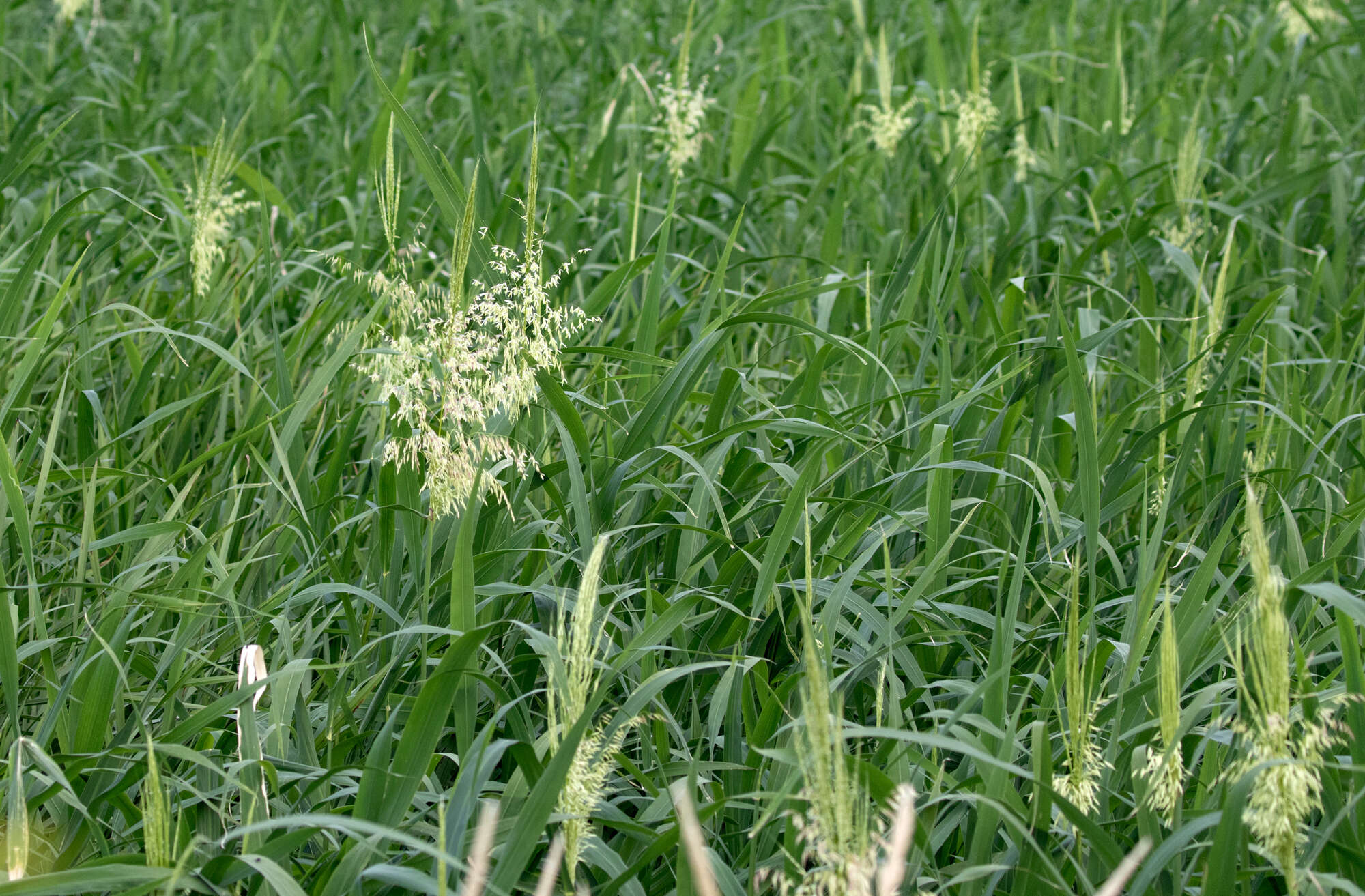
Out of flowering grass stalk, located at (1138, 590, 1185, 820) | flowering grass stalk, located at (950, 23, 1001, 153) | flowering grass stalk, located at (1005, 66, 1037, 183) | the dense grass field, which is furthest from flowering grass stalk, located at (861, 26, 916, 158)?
flowering grass stalk, located at (1138, 590, 1185, 820)

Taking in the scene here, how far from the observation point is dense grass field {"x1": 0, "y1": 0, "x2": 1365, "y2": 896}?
116 cm

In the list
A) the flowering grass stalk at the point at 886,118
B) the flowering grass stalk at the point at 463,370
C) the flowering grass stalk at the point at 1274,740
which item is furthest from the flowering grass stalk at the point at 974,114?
the flowering grass stalk at the point at 1274,740

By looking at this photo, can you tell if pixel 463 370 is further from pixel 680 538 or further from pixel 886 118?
pixel 886 118

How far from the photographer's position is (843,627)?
5.06ft

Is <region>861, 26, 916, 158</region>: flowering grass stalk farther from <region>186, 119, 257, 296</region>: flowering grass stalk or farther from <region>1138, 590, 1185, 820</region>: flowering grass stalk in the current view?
<region>1138, 590, 1185, 820</region>: flowering grass stalk

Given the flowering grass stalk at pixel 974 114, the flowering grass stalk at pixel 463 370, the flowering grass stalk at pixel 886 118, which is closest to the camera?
the flowering grass stalk at pixel 463 370

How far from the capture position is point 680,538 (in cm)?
169

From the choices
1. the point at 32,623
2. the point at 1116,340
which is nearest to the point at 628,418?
the point at 32,623

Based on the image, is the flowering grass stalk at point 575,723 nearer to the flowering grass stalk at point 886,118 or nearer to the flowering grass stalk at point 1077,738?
the flowering grass stalk at point 1077,738

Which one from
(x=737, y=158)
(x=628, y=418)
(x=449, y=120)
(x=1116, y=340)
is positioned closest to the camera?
(x=628, y=418)

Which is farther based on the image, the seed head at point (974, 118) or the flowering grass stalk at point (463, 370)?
the seed head at point (974, 118)

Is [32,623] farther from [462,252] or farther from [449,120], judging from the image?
[449,120]

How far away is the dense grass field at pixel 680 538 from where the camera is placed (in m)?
1.16

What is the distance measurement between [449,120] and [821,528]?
8.40ft
